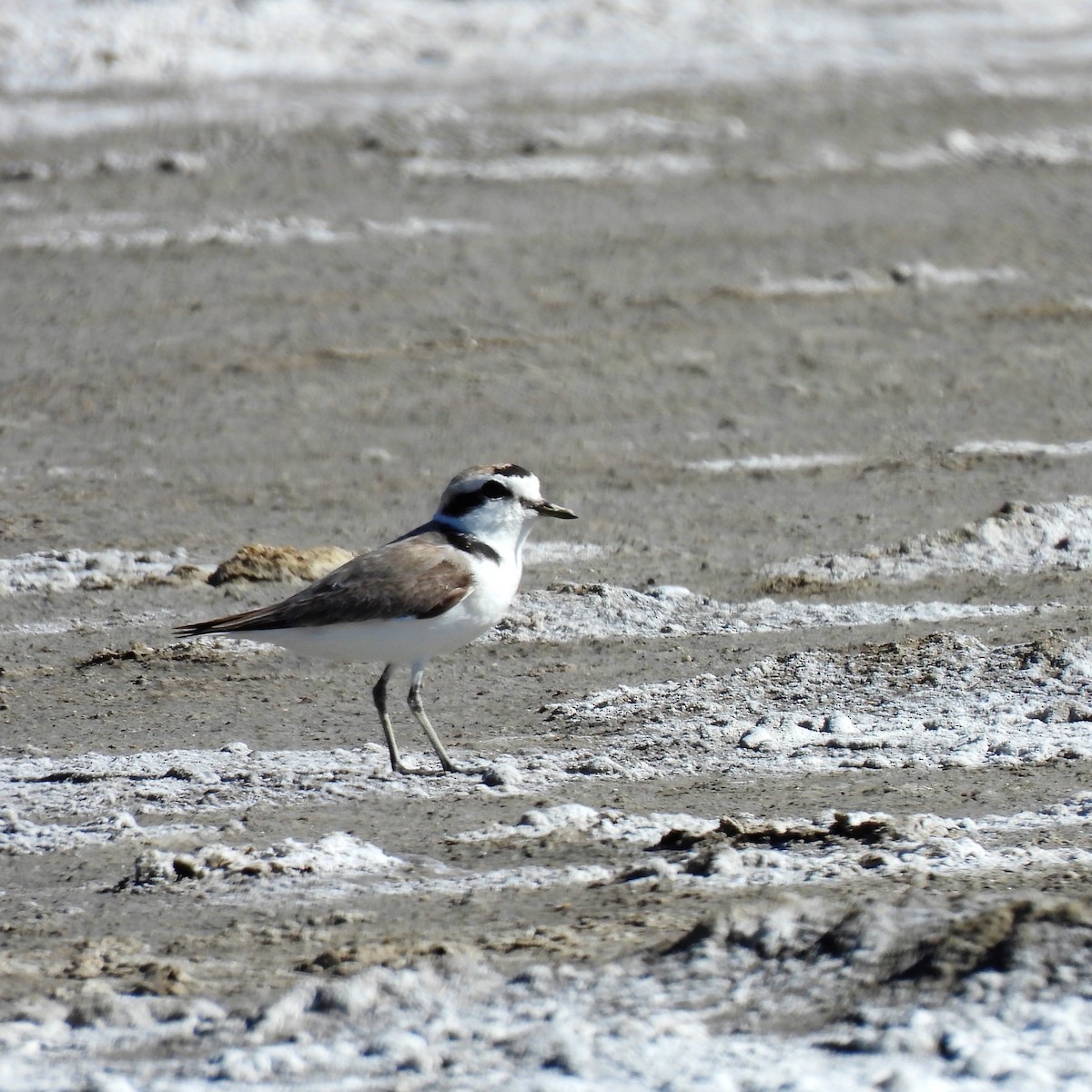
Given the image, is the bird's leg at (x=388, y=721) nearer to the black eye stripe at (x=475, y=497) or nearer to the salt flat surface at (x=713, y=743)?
the salt flat surface at (x=713, y=743)

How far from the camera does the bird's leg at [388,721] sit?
6211mm

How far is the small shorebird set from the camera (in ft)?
20.9

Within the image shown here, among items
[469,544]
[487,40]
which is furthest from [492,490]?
[487,40]

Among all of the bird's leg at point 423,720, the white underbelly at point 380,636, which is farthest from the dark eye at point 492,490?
the bird's leg at point 423,720

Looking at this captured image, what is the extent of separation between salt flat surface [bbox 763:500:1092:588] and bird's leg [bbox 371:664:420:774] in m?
2.16

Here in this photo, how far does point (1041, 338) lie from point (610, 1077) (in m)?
8.37

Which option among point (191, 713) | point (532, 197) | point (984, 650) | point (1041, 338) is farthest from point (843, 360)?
point (191, 713)

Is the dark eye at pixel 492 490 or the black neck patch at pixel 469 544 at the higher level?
the dark eye at pixel 492 490

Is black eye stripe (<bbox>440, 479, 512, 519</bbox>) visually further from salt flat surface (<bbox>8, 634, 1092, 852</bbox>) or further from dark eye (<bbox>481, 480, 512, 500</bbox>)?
salt flat surface (<bbox>8, 634, 1092, 852</bbox>)

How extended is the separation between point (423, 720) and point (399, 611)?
37 cm

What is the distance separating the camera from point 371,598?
6.40 m

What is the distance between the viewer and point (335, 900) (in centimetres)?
504

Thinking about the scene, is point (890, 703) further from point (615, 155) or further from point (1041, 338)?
point (615, 155)

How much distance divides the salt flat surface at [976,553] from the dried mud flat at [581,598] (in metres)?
0.03
